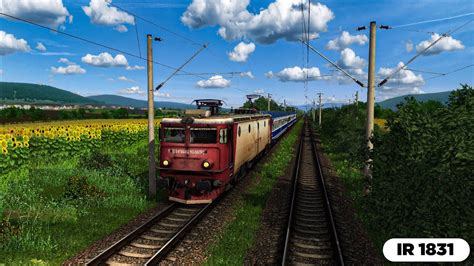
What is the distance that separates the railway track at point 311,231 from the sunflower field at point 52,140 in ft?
38.7

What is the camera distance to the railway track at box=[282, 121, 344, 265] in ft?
29.0

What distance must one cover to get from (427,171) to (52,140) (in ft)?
62.1

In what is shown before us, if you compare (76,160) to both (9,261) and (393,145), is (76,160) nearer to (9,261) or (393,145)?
(9,261)

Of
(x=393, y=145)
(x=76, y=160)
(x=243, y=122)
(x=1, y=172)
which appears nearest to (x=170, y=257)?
(x=393, y=145)

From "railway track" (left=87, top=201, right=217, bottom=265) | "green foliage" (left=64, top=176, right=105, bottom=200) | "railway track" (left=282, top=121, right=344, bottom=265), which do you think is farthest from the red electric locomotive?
"railway track" (left=282, top=121, right=344, bottom=265)

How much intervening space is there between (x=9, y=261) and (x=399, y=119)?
9551mm

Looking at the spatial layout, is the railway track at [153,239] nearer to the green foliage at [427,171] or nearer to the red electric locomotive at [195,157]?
the red electric locomotive at [195,157]

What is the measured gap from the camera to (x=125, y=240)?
371 inches

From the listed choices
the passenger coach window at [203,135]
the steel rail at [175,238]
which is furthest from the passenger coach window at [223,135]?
the steel rail at [175,238]

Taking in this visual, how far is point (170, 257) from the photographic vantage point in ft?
29.0

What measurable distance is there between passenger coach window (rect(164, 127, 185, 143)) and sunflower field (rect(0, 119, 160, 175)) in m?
6.80

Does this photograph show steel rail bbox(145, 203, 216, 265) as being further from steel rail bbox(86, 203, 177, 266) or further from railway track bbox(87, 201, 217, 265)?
steel rail bbox(86, 203, 177, 266)

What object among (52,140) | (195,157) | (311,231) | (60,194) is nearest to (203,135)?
(195,157)

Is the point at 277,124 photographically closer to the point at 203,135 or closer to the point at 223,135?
the point at 223,135
